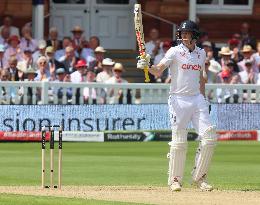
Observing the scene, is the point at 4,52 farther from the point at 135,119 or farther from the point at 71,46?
the point at 135,119

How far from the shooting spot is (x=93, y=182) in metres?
16.2

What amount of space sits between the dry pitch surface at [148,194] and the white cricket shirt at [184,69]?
1.23m

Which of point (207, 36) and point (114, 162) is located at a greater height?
point (207, 36)

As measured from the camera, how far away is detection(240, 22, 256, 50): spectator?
29750mm

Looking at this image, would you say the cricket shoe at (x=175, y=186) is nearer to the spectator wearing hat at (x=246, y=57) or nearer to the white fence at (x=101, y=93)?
the white fence at (x=101, y=93)

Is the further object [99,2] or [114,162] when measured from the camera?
[99,2]

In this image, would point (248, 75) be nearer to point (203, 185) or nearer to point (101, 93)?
point (101, 93)

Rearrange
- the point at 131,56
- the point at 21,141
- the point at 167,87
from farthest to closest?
1. the point at 131,56
2. the point at 167,87
3. the point at 21,141

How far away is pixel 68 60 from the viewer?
26625 mm

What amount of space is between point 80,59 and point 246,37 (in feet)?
16.4

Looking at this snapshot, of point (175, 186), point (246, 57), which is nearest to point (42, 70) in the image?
point (246, 57)

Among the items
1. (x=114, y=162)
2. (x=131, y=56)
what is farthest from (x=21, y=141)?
(x=131, y=56)

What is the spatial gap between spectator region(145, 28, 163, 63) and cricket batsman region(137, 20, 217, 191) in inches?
532

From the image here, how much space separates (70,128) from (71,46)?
316cm
